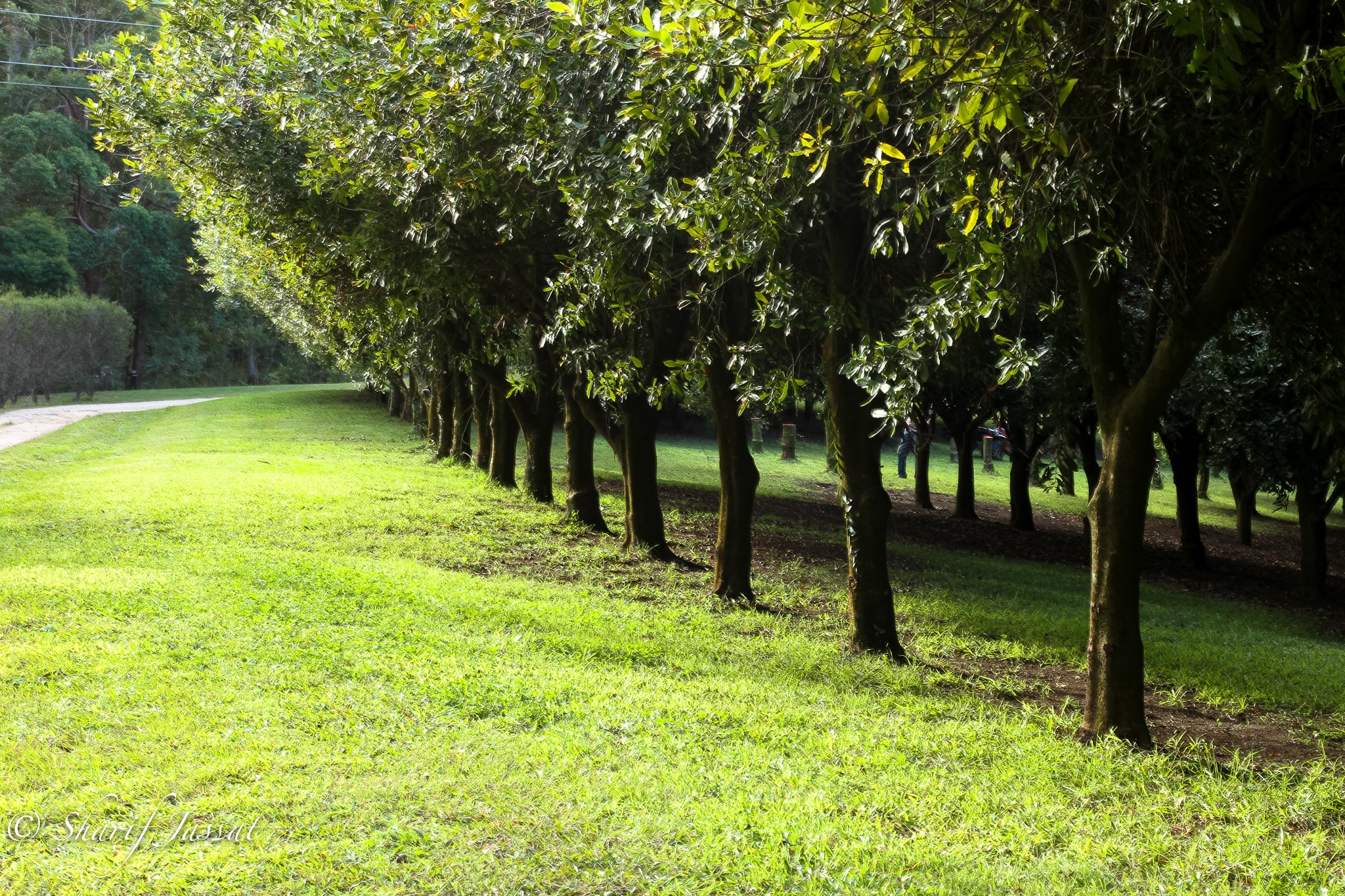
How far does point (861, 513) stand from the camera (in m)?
9.48

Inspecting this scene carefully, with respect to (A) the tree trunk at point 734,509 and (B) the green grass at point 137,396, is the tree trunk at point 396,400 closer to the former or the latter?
(B) the green grass at point 137,396

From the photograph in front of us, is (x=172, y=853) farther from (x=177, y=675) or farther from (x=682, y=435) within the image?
(x=682, y=435)

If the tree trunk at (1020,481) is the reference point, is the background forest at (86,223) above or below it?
above

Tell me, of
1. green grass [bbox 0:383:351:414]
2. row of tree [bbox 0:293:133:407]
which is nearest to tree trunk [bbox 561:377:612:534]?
green grass [bbox 0:383:351:414]

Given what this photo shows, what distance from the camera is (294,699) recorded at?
6.43 metres

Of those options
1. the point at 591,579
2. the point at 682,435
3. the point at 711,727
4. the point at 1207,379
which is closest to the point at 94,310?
the point at 682,435

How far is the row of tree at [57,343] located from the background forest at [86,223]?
2.67 meters

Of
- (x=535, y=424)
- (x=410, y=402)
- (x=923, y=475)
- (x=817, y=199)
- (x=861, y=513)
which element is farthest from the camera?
(x=410, y=402)

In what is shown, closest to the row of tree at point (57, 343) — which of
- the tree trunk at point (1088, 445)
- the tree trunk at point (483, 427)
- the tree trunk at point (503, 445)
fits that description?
the tree trunk at point (483, 427)

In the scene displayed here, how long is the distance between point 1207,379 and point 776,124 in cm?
1136

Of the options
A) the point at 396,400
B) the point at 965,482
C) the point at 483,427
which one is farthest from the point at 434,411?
the point at 965,482

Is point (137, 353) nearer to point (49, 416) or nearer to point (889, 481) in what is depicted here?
point (49, 416)

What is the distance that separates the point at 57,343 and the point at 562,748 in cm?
4465
